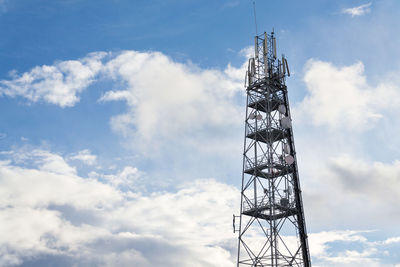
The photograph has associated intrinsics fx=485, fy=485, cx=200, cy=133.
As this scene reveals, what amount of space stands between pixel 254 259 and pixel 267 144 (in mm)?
14912

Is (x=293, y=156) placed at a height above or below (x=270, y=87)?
below

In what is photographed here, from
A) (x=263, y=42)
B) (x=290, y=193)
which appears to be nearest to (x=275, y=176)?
(x=290, y=193)

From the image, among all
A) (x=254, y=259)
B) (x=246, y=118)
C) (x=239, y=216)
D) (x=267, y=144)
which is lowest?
(x=254, y=259)

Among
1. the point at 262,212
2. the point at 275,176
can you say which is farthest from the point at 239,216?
the point at 275,176

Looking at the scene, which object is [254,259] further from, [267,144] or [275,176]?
[267,144]

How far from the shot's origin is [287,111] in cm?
6800

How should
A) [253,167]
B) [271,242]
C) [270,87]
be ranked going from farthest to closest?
[270,87]
[253,167]
[271,242]

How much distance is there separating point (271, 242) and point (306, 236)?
5268 mm

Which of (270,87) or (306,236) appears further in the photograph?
(270,87)

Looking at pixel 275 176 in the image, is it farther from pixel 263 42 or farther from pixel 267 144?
pixel 263 42

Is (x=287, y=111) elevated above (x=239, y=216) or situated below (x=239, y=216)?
above

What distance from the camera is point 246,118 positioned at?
6806 centimetres

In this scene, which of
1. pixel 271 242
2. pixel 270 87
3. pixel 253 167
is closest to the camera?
pixel 271 242

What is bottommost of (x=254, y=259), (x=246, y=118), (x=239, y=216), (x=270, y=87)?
(x=254, y=259)
